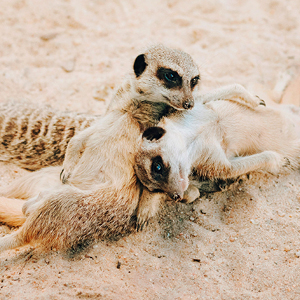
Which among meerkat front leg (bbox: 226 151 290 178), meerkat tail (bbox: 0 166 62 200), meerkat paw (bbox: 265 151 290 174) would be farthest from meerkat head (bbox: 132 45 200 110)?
meerkat tail (bbox: 0 166 62 200)

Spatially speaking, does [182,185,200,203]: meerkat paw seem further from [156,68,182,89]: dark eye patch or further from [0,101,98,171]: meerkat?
[0,101,98,171]: meerkat

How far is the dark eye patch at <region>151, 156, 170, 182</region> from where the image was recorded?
67.0 inches

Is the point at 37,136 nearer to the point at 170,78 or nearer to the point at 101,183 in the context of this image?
the point at 101,183

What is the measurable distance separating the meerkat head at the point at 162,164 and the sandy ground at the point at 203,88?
0.41 meters

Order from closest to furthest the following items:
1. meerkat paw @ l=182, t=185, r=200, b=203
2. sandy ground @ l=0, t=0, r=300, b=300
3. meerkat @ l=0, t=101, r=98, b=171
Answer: sandy ground @ l=0, t=0, r=300, b=300
meerkat paw @ l=182, t=185, r=200, b=203
meerkat @ l=0, t=101, r=98, b=171

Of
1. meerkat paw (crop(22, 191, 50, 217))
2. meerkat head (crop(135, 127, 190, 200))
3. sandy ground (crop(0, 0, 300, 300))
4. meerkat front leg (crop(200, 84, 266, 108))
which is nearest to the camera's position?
sandy ground (crop(0, 0, 300, 300))

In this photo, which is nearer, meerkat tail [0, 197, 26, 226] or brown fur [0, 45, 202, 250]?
brown fur [0, 45, 202, 250]

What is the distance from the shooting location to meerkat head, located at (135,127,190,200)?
5.57 ft

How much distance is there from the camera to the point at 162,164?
172 cm

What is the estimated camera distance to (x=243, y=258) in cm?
174

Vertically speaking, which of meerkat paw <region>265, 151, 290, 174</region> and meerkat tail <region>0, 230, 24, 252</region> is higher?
meerkat paw <region>265, 151, 290, 174</region>

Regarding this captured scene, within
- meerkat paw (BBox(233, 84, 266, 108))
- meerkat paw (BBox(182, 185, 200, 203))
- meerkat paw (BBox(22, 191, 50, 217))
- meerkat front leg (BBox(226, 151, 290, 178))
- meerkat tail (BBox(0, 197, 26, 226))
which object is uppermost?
meerkat paw (BBox(233, 84, 266, 108))

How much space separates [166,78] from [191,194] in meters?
0.79

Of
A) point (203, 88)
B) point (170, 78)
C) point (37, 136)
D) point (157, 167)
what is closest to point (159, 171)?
point (157, 167)
